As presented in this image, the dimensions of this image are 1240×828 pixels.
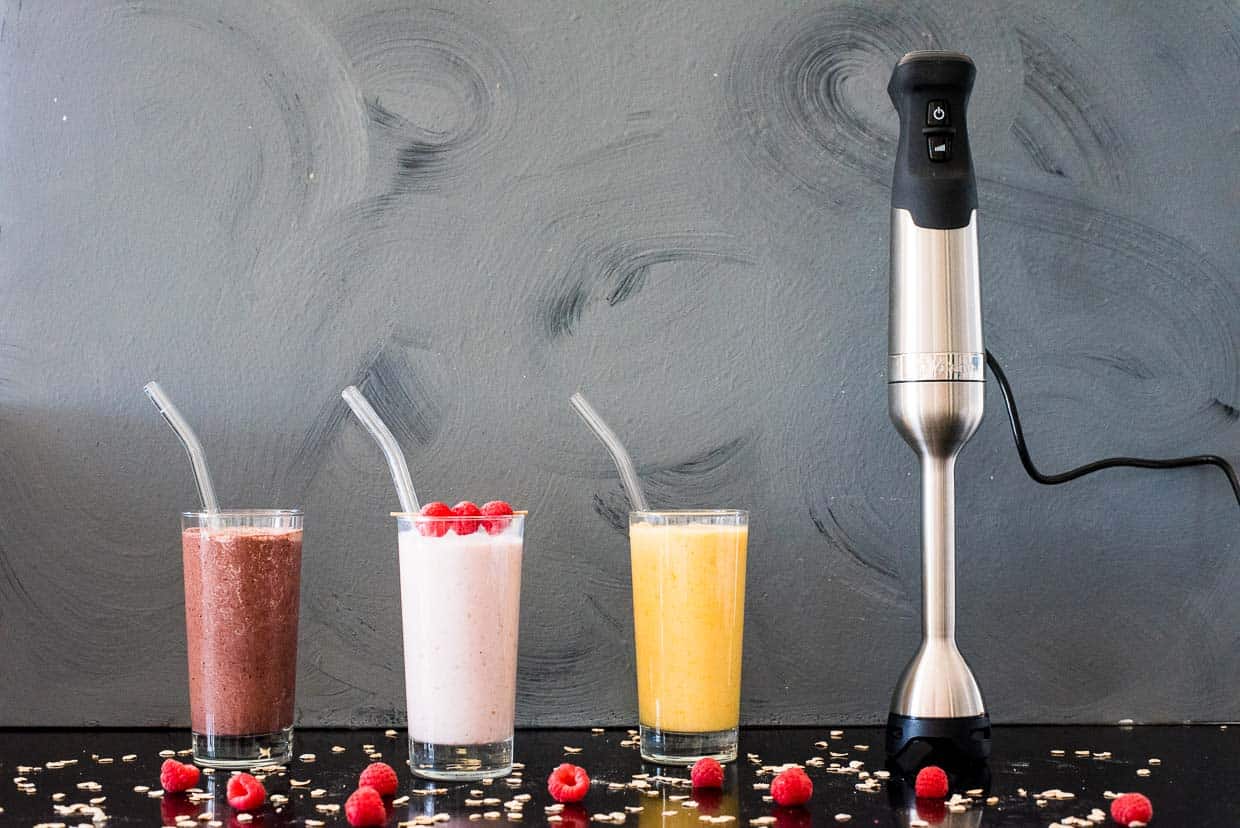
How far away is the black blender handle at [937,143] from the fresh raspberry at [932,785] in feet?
1.54

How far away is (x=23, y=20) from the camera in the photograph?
4.15 feet

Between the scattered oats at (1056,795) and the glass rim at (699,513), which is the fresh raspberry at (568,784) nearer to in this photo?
the glass rim at (699,513)

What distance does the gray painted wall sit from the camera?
1.25 metres

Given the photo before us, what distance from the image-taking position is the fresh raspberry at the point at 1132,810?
885 millimetres

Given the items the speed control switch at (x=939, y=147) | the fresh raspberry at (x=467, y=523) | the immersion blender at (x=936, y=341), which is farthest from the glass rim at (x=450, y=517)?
the speed control switch at (x=939, y=147)

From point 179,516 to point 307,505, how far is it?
0.13 m

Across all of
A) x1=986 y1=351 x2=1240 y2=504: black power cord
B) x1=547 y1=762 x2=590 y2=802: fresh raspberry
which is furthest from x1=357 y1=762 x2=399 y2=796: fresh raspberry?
x1=986 y1=351 x2=1240 y2=504: black power cord

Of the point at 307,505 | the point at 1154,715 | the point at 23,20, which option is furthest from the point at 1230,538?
the point at 23,20

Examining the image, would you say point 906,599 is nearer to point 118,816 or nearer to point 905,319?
point 905,319

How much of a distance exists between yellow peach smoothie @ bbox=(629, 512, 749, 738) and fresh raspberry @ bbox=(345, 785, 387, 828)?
0.29m

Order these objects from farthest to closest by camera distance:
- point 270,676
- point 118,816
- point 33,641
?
point 33,641
point 270,676
point 118,816

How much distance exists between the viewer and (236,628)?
1073mm

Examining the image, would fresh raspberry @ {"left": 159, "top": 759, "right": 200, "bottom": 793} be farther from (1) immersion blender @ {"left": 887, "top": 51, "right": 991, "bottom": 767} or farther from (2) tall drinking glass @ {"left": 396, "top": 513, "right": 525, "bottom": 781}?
(1) immersion blender @ {"left": 887, "top": 51, "right": 991, "bottom": 767}

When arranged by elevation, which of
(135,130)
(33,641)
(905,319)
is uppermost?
(135,130)
